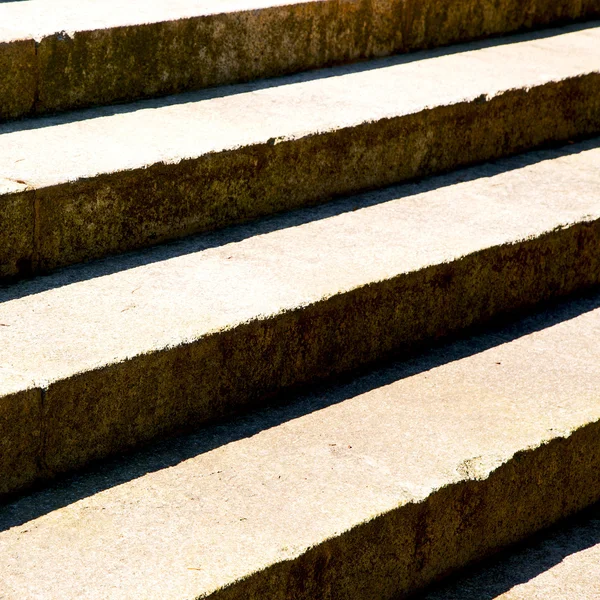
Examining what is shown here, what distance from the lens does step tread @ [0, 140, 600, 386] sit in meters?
2.53

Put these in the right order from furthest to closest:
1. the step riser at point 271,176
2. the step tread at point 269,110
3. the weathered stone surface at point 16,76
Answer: the weathered stone surface at point 16,76 → the step tread at point 269,110 → the step riser at point 271,176

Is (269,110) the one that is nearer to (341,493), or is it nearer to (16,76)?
(16,76)

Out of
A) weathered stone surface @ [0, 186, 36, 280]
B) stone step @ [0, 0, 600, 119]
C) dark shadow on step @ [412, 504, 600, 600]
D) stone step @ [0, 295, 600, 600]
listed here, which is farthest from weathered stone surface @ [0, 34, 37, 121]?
dark shadow on step @ [412, 504, 600, 600]

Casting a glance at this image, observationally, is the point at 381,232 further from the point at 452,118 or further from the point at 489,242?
the point at 452,118

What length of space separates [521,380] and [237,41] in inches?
68.7

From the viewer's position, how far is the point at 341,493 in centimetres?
241

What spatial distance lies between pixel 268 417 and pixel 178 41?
1596 mm

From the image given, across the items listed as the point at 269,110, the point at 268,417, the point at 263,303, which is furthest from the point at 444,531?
the point at 269,110

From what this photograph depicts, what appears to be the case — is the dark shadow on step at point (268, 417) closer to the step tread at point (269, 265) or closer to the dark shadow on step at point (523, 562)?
the step tread at point (269, 265)

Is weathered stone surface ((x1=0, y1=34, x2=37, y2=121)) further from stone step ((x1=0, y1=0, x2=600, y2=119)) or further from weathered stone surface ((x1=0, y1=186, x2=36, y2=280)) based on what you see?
weathered stone surface ((x1=0, y1=186, x2=36, y2=280))

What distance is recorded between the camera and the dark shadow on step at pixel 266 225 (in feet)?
9.28

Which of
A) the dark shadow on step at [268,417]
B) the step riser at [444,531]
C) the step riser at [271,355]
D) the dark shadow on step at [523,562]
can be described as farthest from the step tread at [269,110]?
the dark shadow on step at [523,562]

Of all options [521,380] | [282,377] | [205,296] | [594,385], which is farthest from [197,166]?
[594,385]

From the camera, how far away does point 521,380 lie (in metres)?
2.95
